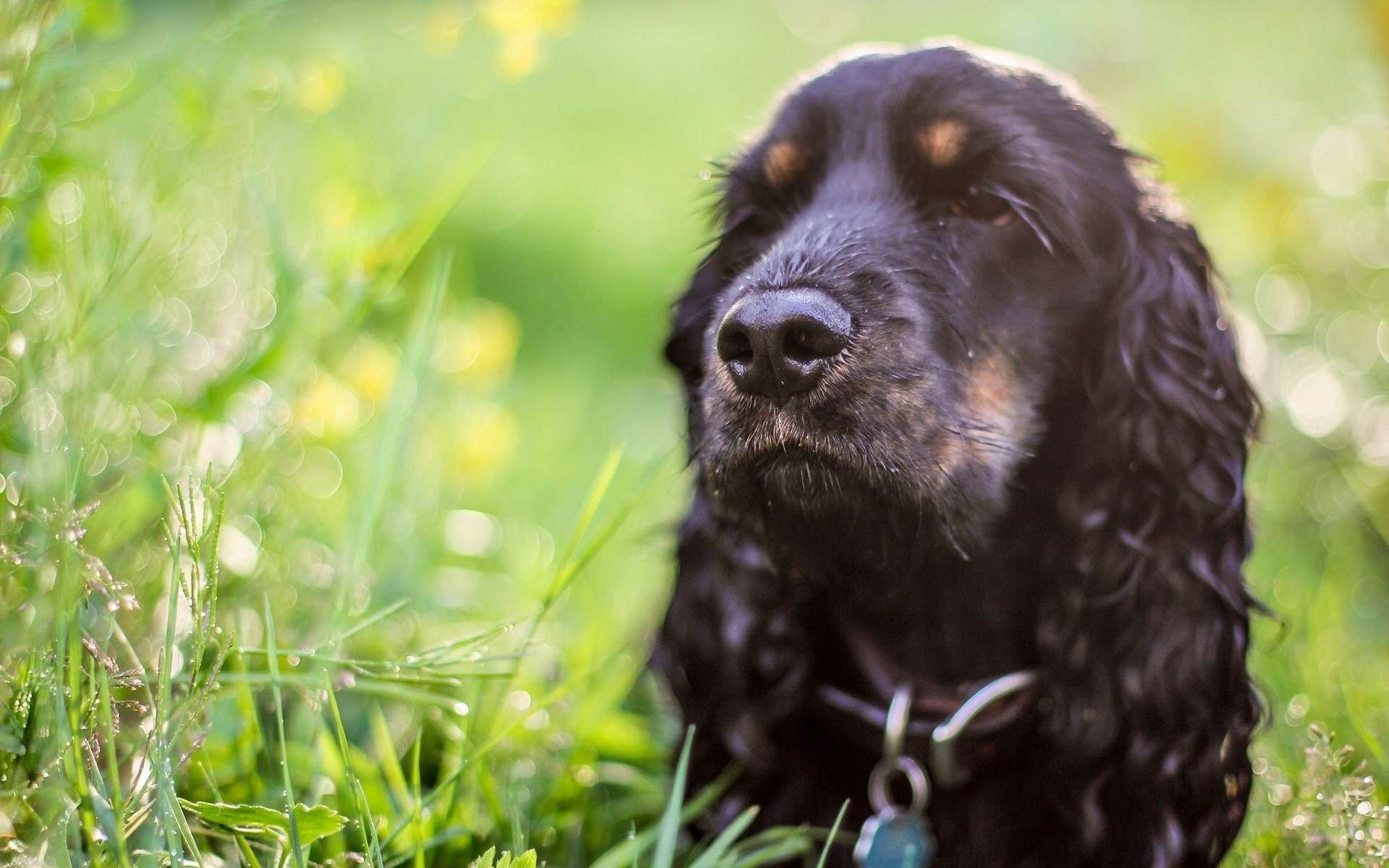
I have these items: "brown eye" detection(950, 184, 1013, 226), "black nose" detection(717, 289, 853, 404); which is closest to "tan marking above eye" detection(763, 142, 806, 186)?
"brown eye" detection(950, 184, 1013, 226)

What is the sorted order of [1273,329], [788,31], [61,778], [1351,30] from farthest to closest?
[788,31] < [1351,30] < [1273,329] < [61,778]

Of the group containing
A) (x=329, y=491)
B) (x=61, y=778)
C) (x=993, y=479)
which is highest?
(x=993, y=479)

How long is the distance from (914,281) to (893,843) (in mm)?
892

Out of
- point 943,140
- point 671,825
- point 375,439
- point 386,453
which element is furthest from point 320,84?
point 671,825

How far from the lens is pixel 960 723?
1.76 m

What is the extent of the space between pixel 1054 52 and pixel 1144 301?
12.7 ft

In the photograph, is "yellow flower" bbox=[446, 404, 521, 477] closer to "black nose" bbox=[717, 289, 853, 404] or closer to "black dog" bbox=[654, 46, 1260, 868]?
"black dog" bbox=[654, 46, 1260, 868]

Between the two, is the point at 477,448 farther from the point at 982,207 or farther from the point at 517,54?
the point at 982,207

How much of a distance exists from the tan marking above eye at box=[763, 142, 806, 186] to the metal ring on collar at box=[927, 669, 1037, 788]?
3.27 ft

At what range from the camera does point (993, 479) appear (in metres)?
1.83

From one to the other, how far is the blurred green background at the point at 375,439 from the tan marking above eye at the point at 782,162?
18 centimetres

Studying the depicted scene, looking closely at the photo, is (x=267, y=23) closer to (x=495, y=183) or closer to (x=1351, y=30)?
(x=495, y=183)

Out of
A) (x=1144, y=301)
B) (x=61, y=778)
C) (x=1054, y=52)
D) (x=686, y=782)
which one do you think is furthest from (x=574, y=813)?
(x=1054, y=52)

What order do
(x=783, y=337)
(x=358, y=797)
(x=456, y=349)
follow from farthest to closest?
(x=456, y=349)
(x=783, y=337)
(x=358, y=797)
